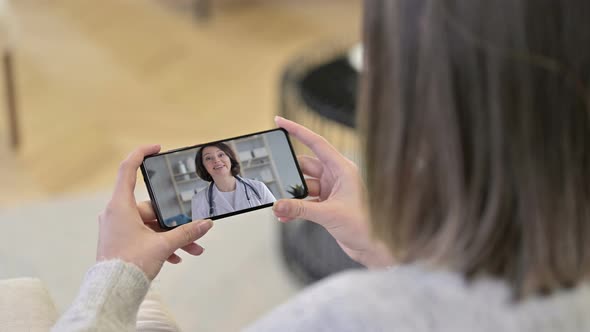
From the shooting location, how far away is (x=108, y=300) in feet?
2.54

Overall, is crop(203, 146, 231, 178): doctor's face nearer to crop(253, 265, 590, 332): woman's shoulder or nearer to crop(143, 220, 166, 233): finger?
crop(143, 220, 166, 233): finger

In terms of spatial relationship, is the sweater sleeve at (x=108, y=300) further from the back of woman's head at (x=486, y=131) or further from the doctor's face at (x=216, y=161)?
the back of woman's head at (x=486, y=131)

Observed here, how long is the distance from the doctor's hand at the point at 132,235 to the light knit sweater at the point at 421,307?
275mm

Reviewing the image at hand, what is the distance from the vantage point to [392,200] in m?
0.58

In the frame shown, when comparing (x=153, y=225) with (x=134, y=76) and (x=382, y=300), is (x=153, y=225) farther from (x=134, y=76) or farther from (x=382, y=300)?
(x=134, y=76)

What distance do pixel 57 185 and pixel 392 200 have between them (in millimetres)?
1671

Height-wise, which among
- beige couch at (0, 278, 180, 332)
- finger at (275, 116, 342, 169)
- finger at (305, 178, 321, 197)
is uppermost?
finger at (275, 116, 342, 169)

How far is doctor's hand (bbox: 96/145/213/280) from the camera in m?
0.83

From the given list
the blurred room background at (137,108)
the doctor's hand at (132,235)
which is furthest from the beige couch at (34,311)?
the blurred room background at (137,108)

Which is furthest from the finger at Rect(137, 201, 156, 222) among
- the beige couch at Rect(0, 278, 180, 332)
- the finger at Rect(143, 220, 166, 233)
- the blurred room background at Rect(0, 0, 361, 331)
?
the blurred room background at Rect(0, 0, 361, 331)

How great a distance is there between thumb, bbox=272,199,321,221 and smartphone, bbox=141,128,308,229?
0.04m

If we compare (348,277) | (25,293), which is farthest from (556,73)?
(25,293)

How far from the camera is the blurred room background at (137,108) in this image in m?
1.80

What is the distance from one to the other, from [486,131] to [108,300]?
1.39 feet
